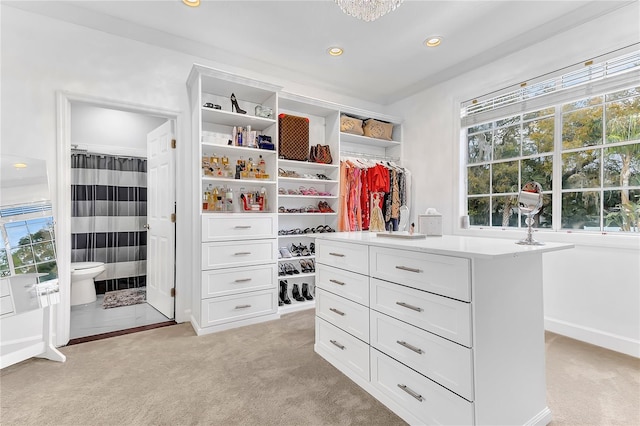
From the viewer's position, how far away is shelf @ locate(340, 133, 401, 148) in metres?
4.12

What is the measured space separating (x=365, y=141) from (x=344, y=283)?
9.02 ft

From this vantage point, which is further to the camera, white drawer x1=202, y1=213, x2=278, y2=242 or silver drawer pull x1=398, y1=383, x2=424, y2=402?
white drawer x1=202, y1=213, x2=278, y2=242

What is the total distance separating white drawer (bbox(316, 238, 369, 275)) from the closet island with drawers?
0.6 inches

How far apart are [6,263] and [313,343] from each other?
2.34 meters

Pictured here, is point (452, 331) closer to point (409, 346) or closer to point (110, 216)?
point (409, 346)

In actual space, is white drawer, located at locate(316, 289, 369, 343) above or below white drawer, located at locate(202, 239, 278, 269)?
below

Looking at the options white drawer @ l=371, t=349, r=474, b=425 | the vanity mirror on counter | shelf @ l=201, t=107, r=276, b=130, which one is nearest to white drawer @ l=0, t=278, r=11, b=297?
the vanity mirror on counter

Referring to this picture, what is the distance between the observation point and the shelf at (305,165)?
359cm

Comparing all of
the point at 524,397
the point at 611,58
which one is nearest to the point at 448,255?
the point at 524,397

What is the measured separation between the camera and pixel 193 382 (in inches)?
78.6

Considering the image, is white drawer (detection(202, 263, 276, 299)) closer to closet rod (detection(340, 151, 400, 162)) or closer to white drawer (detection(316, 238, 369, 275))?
white drawer (detection(316, 238, 369, 275))

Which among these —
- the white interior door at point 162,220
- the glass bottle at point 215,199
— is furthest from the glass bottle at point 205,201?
the white interior door at point 162,220

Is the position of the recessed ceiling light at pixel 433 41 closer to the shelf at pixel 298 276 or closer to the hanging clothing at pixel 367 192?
the hanging clothing at pixel 367 192

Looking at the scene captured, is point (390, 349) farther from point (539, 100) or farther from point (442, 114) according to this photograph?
point (442, 114)
